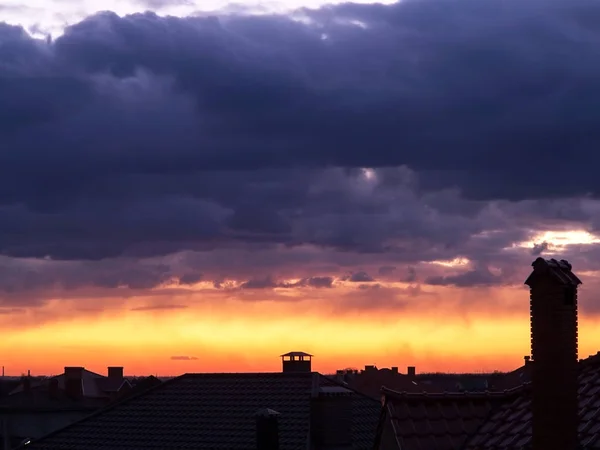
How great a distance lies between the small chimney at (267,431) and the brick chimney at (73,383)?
46.3m

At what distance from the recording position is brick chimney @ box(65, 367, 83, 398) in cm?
7556

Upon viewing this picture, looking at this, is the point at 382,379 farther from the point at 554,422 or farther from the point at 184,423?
the point at 554,422

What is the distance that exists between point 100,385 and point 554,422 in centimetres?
9022

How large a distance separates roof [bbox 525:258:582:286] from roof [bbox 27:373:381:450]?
15.1 meters

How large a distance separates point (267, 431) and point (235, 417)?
5270 mm

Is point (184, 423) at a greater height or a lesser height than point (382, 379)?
lesser

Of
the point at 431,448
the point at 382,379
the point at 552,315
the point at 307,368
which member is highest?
the point at 382,379

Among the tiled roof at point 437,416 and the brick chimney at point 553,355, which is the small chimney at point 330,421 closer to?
the tiled roof at point 437,416

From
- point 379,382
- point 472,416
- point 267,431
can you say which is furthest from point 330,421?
point 379,382

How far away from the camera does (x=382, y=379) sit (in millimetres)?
Result: 87062

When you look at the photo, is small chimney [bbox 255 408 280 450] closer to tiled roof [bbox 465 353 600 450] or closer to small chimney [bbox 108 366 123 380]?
tiled roof [bbox 465 353 600 450]

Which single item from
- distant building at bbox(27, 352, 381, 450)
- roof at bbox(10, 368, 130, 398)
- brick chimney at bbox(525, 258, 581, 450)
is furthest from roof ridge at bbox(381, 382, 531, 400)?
roof at bbox(10, 368, 130, 398)

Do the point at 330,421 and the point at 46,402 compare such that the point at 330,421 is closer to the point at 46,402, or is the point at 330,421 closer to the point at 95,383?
the point at 46,402

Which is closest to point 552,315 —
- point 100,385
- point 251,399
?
point 251,399
